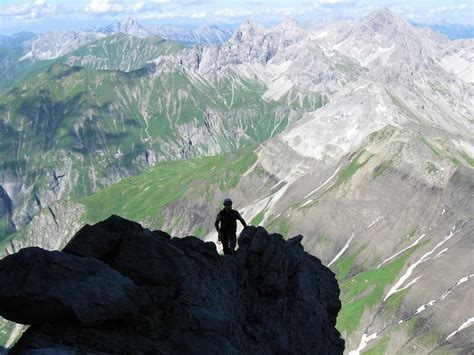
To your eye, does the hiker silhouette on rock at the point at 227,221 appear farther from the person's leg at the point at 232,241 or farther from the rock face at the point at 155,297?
the rock face at the point at 155,297

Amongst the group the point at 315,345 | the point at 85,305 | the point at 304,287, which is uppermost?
the point at 85,305

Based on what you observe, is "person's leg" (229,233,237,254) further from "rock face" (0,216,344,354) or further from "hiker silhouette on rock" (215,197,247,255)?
"rock face" (0,216,344,354)

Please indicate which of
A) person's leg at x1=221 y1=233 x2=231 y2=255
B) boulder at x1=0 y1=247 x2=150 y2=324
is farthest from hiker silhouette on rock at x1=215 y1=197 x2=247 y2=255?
boulder at x1=0 y1=247 x2=150 y2=324

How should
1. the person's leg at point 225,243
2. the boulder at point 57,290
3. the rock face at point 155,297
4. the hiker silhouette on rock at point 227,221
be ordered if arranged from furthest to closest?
the person's leg at point 225,243 → the hiker silhouette on rock at point 227,221 → the rock face at point 155,297 → the boulder at point 57,290

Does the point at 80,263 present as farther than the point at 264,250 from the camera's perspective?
No

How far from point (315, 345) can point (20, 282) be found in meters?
27.0

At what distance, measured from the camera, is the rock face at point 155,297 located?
2530 cm

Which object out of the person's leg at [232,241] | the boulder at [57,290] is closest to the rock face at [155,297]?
the boulder at [57,290]

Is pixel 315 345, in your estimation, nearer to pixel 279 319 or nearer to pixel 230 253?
pixel 279 319

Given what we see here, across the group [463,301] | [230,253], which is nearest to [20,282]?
[230,253]

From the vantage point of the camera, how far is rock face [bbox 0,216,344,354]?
25297 mm

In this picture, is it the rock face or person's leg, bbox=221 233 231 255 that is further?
person's leg, bbox=221 233 231 255

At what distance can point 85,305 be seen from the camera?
25953mm

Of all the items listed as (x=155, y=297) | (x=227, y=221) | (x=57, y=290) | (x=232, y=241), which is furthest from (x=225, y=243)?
(x=57, y=290)
